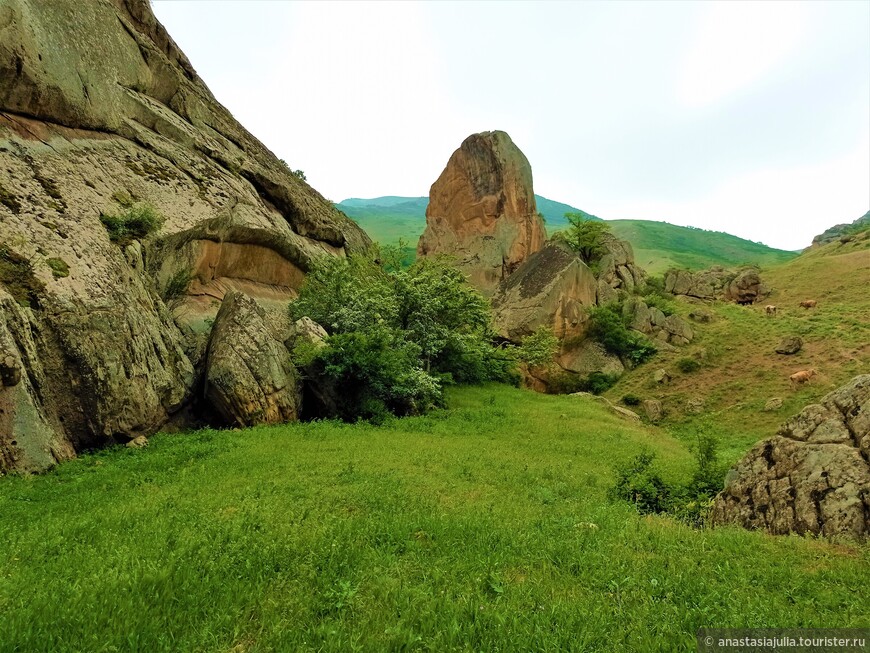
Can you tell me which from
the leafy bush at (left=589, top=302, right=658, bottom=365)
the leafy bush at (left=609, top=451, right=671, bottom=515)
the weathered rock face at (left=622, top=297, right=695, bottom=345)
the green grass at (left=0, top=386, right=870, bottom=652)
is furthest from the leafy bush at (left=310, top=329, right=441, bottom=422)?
the weathered rock face at (left=622, top=297, right=695, bottom=345)

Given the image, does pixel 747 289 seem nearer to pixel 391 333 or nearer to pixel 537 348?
pixel 537 348

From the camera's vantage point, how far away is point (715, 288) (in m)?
65.9

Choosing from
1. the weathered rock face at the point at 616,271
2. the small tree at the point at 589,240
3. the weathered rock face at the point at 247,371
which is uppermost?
the small tree at the point at 589,240

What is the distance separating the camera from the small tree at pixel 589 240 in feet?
183

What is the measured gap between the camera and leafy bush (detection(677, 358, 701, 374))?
39281mm

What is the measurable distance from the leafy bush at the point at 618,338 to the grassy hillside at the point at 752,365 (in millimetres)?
1300

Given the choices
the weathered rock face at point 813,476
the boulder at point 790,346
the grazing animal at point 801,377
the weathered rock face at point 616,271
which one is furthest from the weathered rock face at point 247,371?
the weathered rock face at point 616,271

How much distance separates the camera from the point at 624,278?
55156 mm

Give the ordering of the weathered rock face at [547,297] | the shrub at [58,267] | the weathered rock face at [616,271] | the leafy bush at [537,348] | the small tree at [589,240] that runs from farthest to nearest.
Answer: the small tree at [589,240]
the weathered rock face at [616,271]
the weathered rock face at [547,297]
the leafy bush at [537,348]
the shrub at [58,267]

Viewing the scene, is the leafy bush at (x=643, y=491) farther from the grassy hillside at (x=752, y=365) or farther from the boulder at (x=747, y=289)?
the boulder at (x=747, y=289)

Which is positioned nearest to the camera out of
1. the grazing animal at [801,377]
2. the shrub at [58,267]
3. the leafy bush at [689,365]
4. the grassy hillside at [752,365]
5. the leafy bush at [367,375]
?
the shrub at [58,267]

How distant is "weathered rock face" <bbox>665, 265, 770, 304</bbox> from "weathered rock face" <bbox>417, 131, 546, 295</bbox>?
729 inches

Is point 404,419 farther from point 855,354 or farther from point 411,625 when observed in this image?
→ point 855,354

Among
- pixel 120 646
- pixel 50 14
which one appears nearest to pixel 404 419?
pixel 120 646
